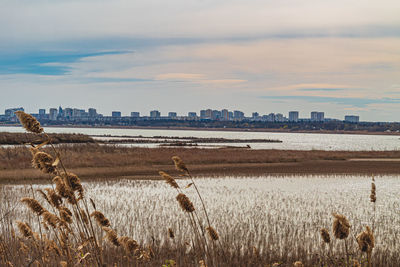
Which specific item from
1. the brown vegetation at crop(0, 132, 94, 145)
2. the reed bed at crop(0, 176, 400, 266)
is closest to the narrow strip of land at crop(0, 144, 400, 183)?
the reed bed at crop(0, 176, 400, 266)

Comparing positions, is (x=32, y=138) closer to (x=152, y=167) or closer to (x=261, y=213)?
(x=152, y=167)

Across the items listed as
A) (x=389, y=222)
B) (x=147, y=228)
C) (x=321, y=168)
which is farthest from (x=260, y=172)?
(x=147, y=228)

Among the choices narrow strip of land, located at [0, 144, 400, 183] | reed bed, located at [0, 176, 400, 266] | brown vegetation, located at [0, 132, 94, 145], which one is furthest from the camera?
brown vegetation, located at [0, 132, 94, 145]

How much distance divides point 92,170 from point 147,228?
948 inches

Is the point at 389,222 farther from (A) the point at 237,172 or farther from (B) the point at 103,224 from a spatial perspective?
(A) the point at 237,172

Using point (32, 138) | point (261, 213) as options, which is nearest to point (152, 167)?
point (261, 213)

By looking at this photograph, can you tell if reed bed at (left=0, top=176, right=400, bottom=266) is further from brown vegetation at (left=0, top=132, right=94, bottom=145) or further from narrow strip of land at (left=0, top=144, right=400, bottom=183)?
brown vegetation at (left=0, top=132, right=94, bottom=145)

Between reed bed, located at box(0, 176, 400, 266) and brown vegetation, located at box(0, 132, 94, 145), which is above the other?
reed bed, located at box(0, 176, 400, 266)

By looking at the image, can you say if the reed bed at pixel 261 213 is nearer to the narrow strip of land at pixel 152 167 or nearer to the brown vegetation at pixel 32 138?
the narrow strip of land at pixel 152 167

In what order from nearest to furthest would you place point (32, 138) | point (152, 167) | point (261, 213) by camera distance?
point (261, 213) → point (152, 167) → point (32, 138)

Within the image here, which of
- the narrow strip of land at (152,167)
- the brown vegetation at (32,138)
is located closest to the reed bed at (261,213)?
the narrow strip of land at (152,167)

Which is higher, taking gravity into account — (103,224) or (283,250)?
(103,224)

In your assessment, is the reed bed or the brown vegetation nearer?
the reed bed

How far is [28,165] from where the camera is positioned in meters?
37.3
